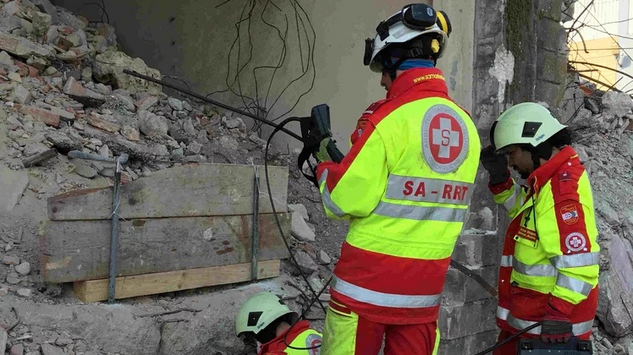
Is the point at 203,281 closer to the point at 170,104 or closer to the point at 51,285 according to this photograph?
the point at 51,285

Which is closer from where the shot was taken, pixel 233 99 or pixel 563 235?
pixel 563 235

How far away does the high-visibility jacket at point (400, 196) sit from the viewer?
233 cm

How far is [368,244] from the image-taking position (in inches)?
93.4

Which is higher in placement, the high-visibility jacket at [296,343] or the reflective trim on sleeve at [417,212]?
the reflective trim on sleeve at [417,212]

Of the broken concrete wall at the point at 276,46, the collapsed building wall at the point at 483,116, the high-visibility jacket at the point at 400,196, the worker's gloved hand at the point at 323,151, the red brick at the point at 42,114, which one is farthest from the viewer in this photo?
the broken concrete wall at the point at 276,46

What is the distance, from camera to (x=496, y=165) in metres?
3.48

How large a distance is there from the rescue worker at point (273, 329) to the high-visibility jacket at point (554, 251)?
106cm

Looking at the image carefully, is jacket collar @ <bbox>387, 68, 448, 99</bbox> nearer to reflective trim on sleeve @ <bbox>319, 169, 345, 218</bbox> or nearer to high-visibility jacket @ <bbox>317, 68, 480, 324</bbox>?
high-visibility jacket @ <bbox>317, 68, 480, 324</bbox>

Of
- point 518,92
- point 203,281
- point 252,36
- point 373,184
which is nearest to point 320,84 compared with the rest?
point 252,36

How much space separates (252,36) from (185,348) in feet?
12.3

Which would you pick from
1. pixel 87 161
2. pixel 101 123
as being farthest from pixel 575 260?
pixel 101 123

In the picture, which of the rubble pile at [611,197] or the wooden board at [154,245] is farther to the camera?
the rubble pile at [611,197]

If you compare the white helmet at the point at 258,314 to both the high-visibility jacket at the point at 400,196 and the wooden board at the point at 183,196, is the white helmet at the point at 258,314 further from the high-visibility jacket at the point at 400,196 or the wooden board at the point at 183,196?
the high-visibility jacket at the point at 400,196

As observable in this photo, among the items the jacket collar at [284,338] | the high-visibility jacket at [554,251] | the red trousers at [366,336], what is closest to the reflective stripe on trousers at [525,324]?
the high-visibility jacket at [554,251]
